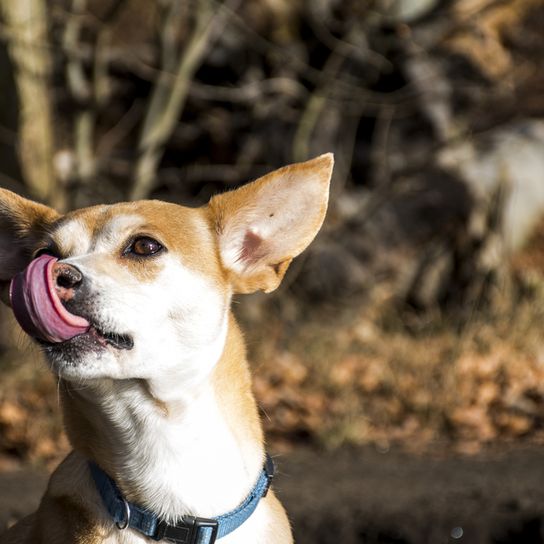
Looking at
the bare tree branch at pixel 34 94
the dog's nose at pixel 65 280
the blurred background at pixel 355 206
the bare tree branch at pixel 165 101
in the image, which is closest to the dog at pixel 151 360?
the dog's nose at pixel 65 280

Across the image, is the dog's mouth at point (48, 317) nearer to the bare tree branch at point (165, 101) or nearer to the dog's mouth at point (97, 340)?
the dog's mouth at point (97, 340)

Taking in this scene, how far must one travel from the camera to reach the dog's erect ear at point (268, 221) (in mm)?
3625

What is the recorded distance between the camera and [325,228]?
32.6ft

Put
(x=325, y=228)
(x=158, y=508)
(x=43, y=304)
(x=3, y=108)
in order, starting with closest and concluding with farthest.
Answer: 1. (x=43, y=304)
2. (x=158, y=508)
3. (x=3, y=108)
4. (x=325, y=228)

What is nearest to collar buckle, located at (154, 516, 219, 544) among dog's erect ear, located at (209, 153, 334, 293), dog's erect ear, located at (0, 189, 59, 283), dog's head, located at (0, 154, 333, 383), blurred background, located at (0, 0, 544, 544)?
dog's head, located at (0, 154, 333, 383)

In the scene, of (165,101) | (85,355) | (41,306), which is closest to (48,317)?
(41,306)

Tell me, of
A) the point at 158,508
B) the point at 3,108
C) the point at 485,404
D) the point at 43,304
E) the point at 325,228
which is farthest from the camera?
the point at 325,228

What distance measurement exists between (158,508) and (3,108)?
6.27 meters

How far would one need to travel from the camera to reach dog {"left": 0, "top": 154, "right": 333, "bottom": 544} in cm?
315

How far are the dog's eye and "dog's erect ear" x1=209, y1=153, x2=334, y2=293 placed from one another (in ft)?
1.14

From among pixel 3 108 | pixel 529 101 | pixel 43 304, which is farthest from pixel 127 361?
pixel 529 101

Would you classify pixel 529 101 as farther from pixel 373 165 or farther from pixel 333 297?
pixel 333 297

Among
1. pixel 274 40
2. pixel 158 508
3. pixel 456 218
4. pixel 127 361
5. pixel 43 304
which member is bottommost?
pixel 456 218

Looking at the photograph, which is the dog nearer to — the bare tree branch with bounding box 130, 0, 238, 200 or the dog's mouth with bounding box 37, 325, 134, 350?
the dog's mouth with bounding box 37, 325, 134, 350
